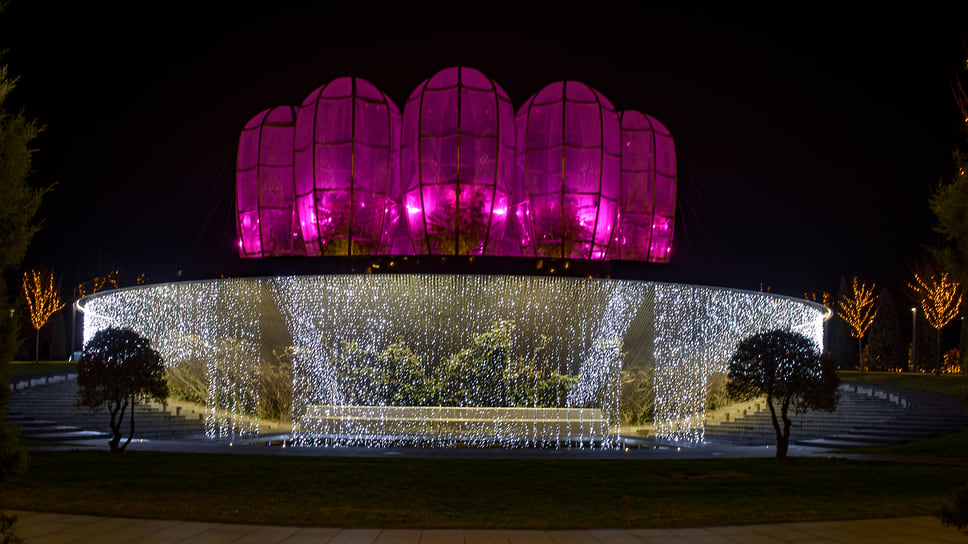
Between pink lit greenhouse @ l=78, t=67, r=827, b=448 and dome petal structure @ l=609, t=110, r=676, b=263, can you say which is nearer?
pink lit greenhouse @ l=78, t=67, r=827, b=448

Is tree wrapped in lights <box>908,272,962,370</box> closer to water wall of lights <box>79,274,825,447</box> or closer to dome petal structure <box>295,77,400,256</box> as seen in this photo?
water wall of lights <box>79,274,825,447</box>

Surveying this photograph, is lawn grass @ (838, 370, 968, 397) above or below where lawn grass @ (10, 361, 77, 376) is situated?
below

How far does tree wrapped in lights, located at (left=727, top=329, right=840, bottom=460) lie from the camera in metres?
12.4

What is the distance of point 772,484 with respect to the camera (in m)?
9.27

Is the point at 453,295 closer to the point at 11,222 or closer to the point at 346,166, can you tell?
the point at 346,166

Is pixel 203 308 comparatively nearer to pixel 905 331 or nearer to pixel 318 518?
pixel 318 518

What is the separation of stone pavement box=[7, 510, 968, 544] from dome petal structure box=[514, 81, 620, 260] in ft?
→ 38.2

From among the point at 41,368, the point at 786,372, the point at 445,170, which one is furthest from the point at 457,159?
the point at 41,368

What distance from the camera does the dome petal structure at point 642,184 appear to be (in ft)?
62.7

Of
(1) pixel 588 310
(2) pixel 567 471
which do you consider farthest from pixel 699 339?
(2) pixel 567 471

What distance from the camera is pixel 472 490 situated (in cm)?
853

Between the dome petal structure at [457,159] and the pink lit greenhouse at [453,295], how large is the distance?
0.14 ft

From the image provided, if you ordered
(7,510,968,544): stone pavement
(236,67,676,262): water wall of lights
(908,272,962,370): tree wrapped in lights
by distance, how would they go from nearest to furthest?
(7,510,968,544): stone pavement < (236,67,676,262): water wall of lights < (908,272,962,370): tree wrapped in lights

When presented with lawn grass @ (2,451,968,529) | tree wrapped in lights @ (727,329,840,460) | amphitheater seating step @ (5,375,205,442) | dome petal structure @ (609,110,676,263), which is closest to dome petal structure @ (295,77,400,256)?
amphitheater seating step @ (5,375,205,442)
